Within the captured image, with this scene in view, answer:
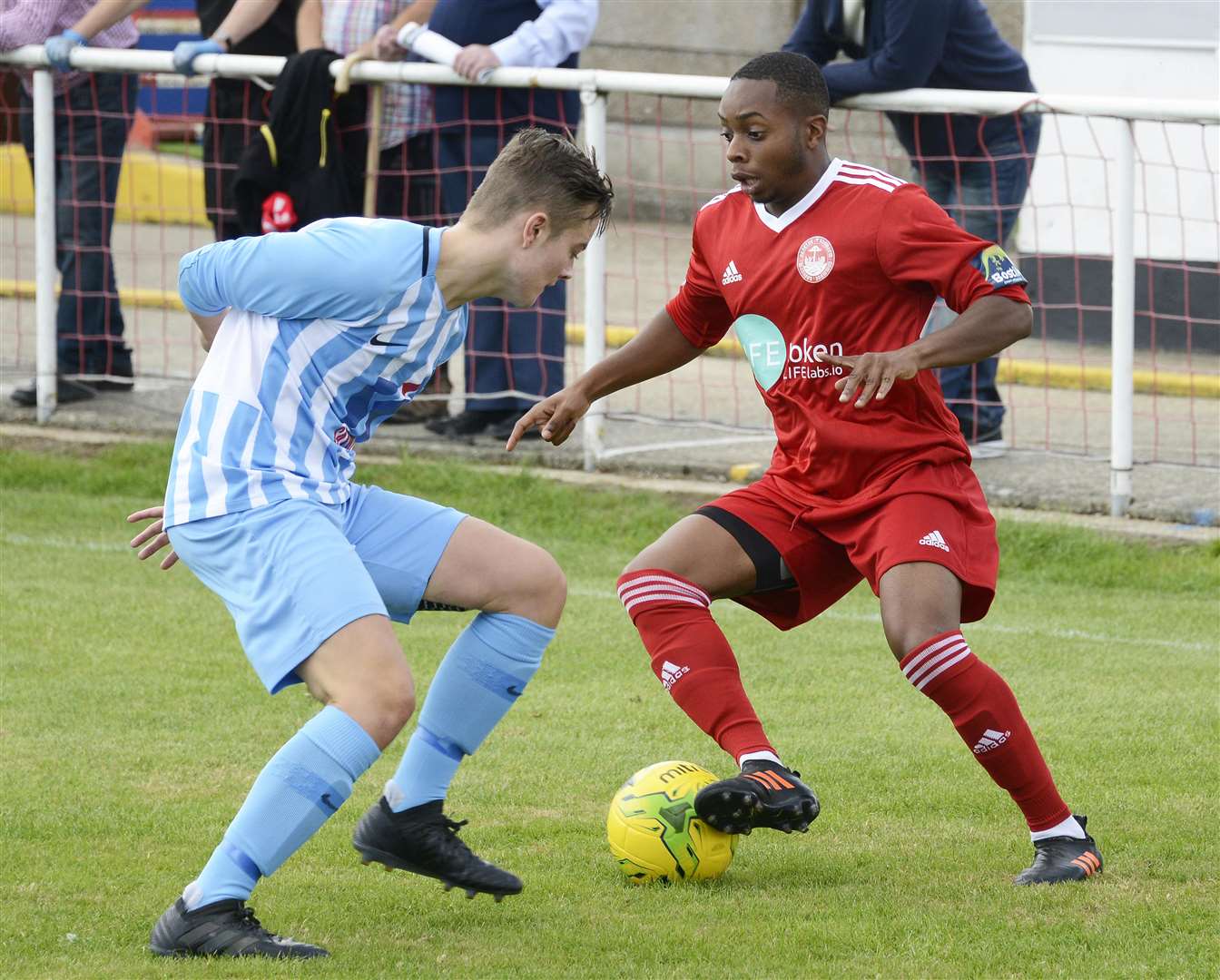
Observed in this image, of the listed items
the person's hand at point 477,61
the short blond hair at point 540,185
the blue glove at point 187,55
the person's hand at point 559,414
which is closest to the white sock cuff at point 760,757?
the person's hand at point 559,414

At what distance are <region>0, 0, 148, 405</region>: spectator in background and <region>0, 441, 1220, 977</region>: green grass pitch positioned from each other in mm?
1781

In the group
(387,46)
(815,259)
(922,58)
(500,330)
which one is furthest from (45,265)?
(815,259)

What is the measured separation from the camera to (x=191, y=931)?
3785 millimetres

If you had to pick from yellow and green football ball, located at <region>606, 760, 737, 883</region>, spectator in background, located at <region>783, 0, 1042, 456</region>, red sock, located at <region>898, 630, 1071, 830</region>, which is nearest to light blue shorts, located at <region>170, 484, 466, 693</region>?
yellow and green football ball, located at <region>606, 760, 737, 883</region>

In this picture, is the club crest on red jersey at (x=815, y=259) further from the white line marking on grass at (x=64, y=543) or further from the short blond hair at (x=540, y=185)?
the white line marking on grass at (x=64, y=543)

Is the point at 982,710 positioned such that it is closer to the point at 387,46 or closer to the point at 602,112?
the point at 602,112

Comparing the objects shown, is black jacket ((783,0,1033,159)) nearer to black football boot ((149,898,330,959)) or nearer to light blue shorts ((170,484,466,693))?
light blue shorts ((170,484,466,693))

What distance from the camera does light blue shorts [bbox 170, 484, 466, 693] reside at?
12.6 ft

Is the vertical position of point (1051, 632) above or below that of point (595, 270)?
below

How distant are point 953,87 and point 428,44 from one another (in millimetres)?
2288

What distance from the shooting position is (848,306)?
470 cm

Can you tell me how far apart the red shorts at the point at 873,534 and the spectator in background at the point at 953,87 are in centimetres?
348

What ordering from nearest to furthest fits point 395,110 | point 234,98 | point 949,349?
point 949,349, point 395,110, point 234,98

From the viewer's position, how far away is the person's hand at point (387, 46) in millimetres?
8805
